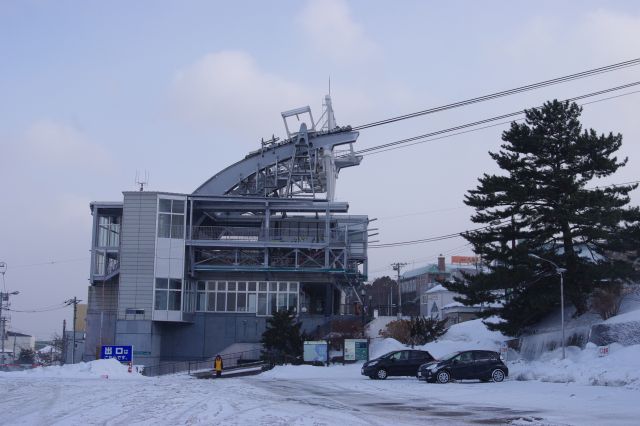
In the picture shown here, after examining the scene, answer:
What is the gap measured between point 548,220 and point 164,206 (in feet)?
112

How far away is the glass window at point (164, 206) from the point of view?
62.4 metres

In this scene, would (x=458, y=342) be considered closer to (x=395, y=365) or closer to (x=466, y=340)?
(x=466, y=340)

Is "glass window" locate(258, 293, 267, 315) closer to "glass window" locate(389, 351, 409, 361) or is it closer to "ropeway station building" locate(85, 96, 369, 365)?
"ropeway station building" locate(85, 96, 369, 365)

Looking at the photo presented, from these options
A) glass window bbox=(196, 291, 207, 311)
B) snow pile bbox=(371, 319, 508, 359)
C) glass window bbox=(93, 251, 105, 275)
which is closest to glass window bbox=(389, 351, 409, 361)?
snow pile bbox=(371, 319, 508, 359)

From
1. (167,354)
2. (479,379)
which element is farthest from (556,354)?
(167,354)

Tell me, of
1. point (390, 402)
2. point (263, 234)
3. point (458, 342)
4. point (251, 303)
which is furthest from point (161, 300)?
point (390, 402)

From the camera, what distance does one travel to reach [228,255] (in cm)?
6556

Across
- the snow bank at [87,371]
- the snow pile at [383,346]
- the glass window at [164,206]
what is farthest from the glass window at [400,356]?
the glass window at [164,206]

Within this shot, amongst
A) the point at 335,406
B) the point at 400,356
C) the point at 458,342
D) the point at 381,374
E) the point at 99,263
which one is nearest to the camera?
the point at 335,406

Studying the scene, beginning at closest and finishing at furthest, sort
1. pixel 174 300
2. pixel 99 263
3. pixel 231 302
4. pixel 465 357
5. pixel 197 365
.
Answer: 1. pixel 465 357
2. pixel 197 365
3. pixel 174 300
4. pixel 231 302
5. pixel 99 263

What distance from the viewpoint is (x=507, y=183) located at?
139 feet

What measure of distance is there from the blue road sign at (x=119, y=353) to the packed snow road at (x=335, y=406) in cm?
1821

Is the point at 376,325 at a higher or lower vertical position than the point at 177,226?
lower

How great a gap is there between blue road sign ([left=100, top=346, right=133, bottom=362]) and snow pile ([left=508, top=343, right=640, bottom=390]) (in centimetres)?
2490
